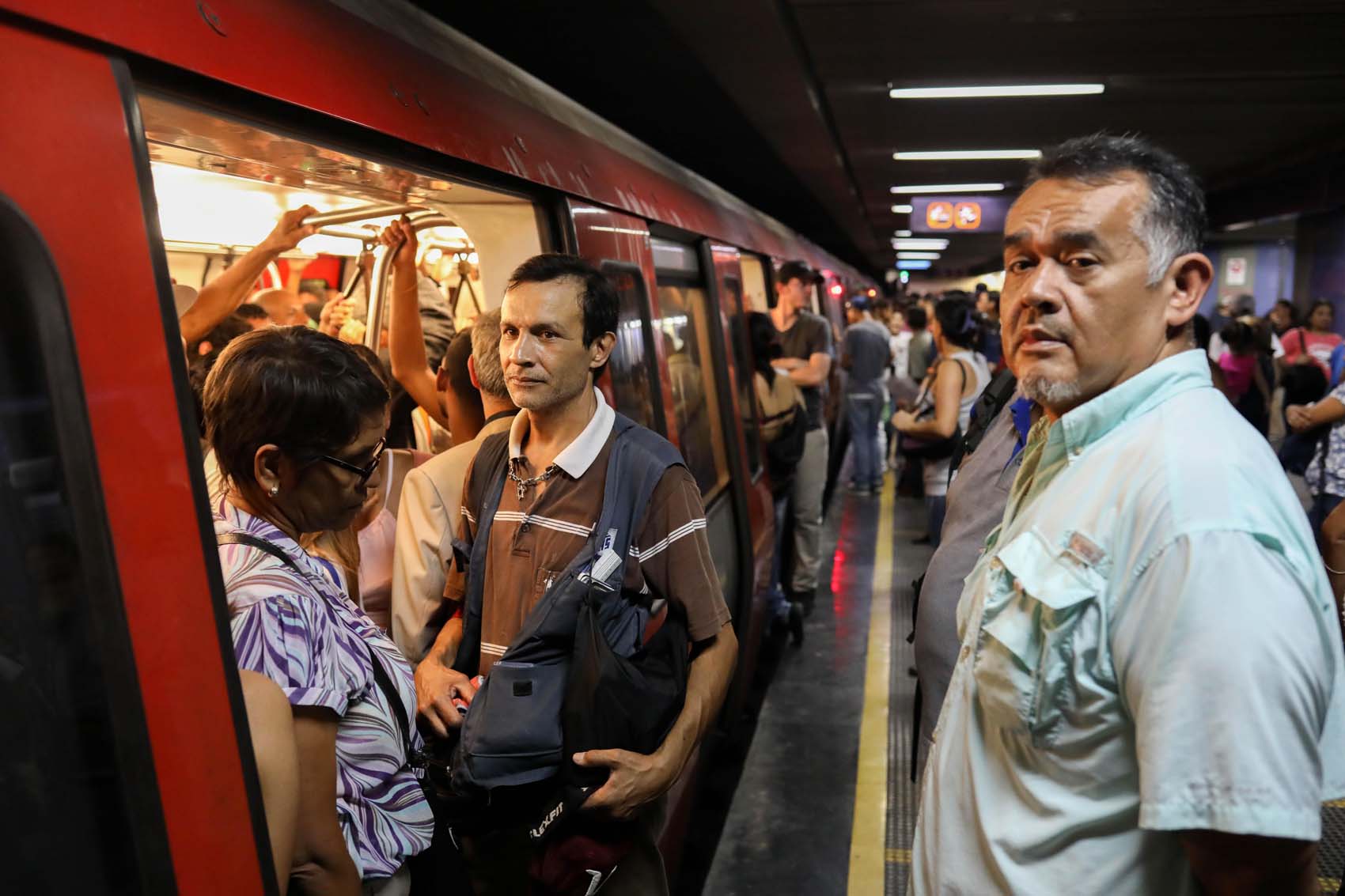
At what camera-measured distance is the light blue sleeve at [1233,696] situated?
109cm

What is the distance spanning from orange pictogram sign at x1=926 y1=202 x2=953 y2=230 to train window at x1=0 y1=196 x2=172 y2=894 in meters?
16.5

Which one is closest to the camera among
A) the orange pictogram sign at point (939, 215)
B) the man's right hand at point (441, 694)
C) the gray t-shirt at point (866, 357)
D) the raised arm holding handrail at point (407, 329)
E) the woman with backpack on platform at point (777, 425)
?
the man's right hand at point (441, 694)

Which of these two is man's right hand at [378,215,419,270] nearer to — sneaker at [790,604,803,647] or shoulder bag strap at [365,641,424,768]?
shoulder bag strap at [365,641,424,768]

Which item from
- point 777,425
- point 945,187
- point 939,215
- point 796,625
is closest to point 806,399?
point 777,425

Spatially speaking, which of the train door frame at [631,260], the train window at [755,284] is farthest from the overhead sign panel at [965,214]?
the train door frame at [631,260]

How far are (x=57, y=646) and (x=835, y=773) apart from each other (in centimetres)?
378

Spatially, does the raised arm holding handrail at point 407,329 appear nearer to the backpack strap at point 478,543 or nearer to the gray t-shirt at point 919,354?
the backpack strap at point 478,543

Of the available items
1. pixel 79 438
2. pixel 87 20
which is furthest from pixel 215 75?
pixel 79 438

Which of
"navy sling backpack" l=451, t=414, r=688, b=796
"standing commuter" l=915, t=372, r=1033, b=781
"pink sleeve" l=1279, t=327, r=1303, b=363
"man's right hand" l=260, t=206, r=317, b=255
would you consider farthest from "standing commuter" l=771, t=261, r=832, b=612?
"pink sleeve" l=1279, t=327, r=1303, b=363

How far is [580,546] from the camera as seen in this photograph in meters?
2.21

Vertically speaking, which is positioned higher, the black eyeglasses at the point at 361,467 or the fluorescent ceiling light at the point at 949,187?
the fluorescent ceiling light at the point at 949,187

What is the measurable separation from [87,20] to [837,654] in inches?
204

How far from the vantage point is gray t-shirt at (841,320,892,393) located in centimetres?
945

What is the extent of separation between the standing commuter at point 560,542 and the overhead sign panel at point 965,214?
15067 mm
